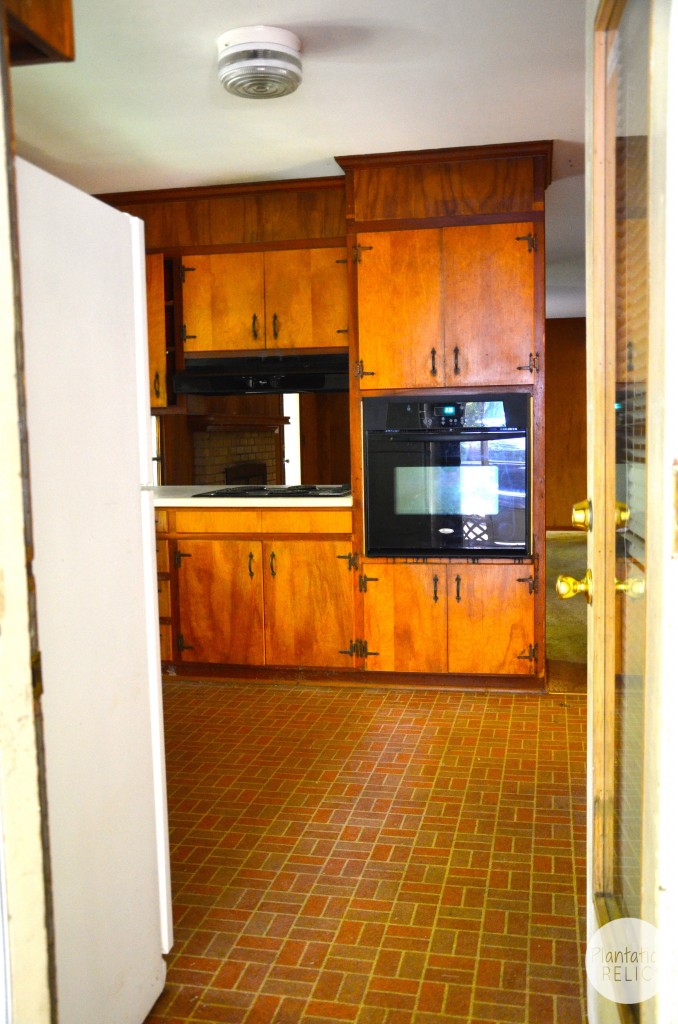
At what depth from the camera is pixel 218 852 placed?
2.80 metres

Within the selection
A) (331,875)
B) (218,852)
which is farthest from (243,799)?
(331,875)

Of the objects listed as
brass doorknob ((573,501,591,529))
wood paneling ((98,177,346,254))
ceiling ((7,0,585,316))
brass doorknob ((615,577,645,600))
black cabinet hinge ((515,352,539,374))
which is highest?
ceiling ((7,0,585,316))

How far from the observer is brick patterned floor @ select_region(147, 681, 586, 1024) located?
2.10 meters

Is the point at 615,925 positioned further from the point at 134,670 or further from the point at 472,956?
the point at 134,670

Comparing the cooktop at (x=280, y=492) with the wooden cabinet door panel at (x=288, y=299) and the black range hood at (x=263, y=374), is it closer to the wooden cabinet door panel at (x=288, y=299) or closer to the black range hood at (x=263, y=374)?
the black range hood at (x=263, y=374)

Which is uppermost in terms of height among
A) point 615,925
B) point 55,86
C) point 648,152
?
point 55,86

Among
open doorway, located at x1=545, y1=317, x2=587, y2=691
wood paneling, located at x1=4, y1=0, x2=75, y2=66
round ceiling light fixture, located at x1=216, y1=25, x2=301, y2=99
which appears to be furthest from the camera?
open doorway, located at x1=545, y1=317, x2=587, y2=691

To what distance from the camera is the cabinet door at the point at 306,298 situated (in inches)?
183

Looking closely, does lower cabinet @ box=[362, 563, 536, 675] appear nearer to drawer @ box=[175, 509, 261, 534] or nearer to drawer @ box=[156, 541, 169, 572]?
drawer @ box=[175, 509, 261, 534]

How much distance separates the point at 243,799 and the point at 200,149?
113 inches

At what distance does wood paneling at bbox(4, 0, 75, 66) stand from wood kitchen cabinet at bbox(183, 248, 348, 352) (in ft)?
10.9

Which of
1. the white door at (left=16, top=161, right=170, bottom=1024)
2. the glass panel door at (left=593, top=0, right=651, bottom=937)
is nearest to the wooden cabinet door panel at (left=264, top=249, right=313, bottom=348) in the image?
the white door at (left=16, top=161, right=170, bottom=1024)

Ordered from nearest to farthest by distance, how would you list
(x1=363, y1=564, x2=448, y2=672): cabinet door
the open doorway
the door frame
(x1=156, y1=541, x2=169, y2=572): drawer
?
the door frame → (x1=363, y1=564, x2=448, y2=672): cabinet door → (x1=156, y1=541, x2=169, y2=572): drawer → the open doorway

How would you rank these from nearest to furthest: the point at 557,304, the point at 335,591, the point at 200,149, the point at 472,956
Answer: the point at 472,956 → the point at 200,149 → the point at 335,591 → the point at 557,304
